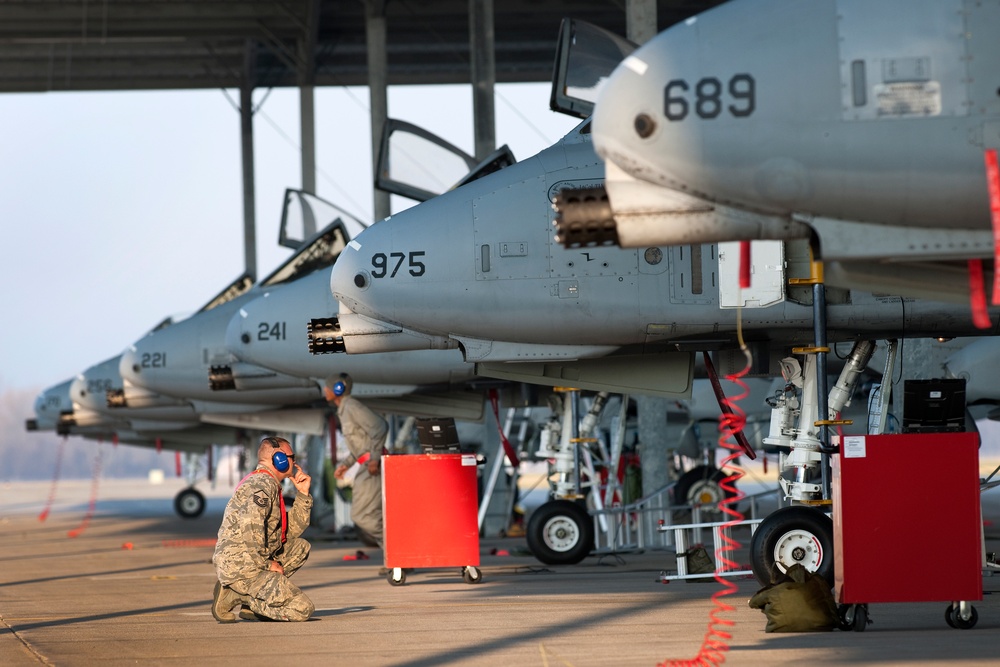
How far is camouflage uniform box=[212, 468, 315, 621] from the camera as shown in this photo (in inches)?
319

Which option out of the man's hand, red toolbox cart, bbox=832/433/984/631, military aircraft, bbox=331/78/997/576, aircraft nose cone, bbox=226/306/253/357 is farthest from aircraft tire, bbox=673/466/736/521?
red toolbox cart, bbox=832/433/984/631

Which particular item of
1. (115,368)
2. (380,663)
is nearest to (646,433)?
(380,663)

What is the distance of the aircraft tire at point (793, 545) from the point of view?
7.99m

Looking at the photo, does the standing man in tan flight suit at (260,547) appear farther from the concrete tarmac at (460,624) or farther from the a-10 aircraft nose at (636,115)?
the a-10 aircraft nose at (636,115)

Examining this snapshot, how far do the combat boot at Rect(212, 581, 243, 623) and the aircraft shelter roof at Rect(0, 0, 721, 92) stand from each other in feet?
53.1

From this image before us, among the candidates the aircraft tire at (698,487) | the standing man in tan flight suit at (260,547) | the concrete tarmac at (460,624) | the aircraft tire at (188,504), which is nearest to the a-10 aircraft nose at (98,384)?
the aircraft tire at (188,504)

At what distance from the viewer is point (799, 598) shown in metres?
7.12

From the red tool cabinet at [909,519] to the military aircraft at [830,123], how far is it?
158cm

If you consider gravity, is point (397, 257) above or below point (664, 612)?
above

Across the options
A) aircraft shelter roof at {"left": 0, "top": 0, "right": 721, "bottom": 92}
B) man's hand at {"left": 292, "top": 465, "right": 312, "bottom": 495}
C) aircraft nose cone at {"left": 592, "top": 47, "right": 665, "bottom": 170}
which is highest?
aircraft shelter roof at {"left": 0, "top": 0, "right": 721, "bottom": 92}

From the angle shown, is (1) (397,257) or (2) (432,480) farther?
(2) (432,480)

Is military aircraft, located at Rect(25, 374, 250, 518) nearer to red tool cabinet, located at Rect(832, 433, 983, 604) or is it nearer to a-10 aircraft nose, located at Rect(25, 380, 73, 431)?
a-10 aircraft nose, located at Rect(25, 380, 73, 431)

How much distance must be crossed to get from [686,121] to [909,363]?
823 centimetres

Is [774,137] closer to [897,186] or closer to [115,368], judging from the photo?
[897,186]
